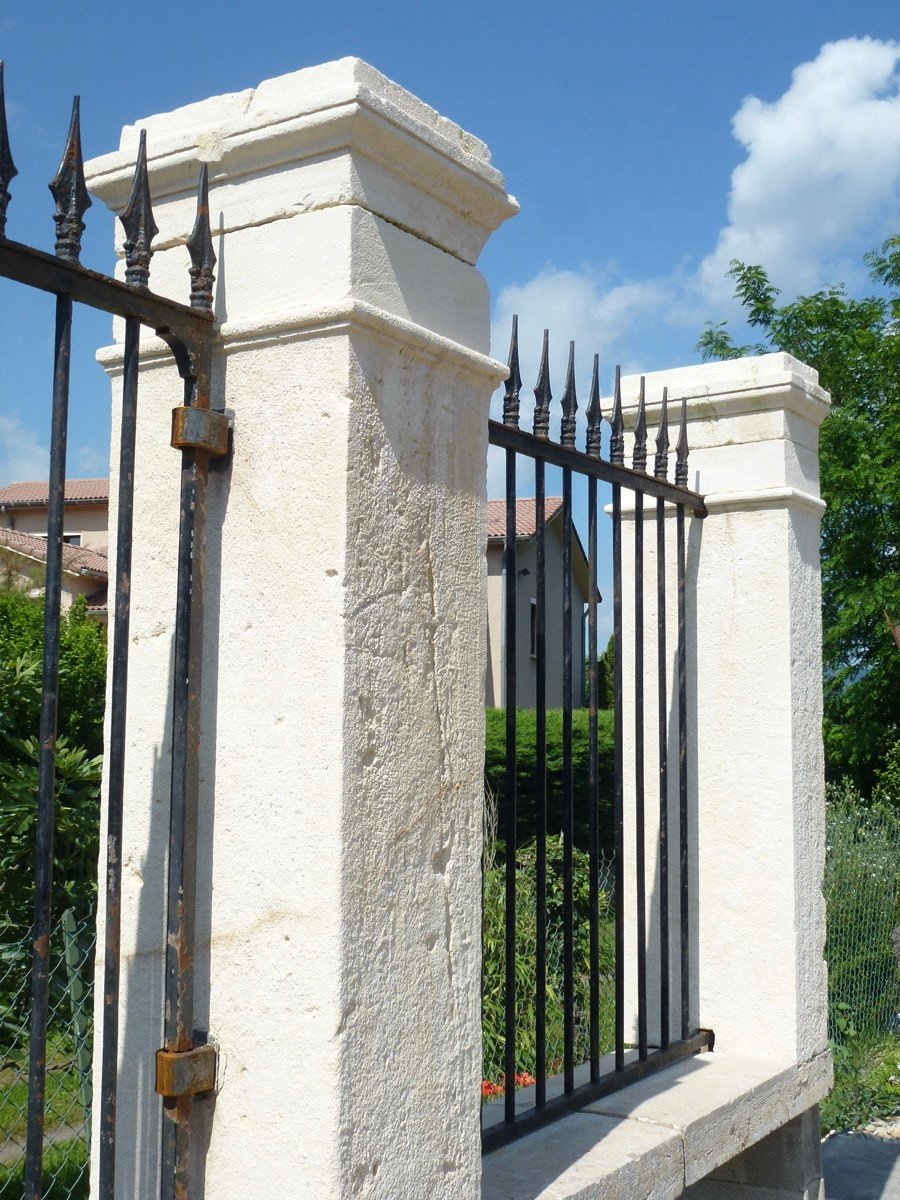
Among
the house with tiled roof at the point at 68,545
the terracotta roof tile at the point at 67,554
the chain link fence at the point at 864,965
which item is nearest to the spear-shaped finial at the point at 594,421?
the chain link fence at the point at 864,965

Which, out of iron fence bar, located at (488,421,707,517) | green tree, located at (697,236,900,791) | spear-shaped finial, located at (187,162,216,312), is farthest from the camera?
green tree, located at (697,236,900,791)

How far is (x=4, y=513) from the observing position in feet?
75.2

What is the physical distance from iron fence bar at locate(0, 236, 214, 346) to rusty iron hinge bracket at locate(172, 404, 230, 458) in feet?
0.41

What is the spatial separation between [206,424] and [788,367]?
238cm

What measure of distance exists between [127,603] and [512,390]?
1.22 meters

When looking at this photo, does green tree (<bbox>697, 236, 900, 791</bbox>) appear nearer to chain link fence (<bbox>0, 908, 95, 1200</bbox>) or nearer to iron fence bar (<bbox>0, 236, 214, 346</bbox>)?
chain link fence (<bbox>0, 908, 95, 1200</bbox>)

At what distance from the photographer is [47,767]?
167 centimetres

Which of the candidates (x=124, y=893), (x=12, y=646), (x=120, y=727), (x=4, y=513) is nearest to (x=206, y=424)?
(x=120, y=727)

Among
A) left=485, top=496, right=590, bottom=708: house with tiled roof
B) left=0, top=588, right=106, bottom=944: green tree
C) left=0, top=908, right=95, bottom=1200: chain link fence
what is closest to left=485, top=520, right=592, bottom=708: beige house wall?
left=485, top=496, right=590, bottom=708: house with tiled roof

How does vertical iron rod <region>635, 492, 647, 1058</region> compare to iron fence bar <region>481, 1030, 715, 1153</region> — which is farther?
vertical iron rod <region>635, 492, 647, 1058</region>

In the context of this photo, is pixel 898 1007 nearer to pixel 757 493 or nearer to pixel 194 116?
pixel 757 493

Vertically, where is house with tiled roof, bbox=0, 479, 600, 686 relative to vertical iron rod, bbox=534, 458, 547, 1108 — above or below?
above

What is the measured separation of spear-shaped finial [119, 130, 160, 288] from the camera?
1.84 m

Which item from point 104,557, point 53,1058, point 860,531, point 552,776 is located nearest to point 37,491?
point 104,557
